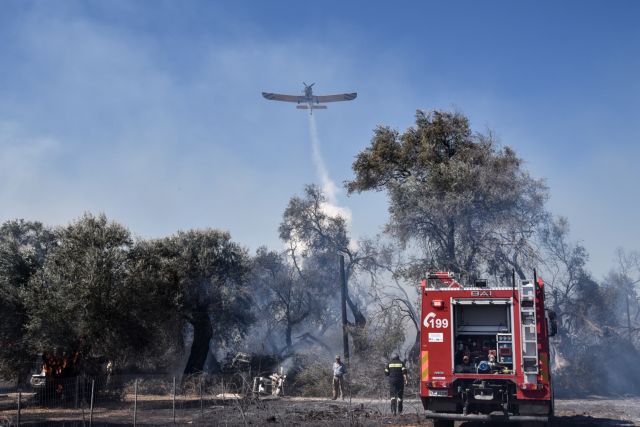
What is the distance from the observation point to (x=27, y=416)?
17594 millimetres

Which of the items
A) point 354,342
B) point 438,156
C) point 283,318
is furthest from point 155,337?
point 283,318

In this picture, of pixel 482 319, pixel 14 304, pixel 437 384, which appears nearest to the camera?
pixel 437 384

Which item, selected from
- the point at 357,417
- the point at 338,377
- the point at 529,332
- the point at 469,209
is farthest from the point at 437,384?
the point at 469,209

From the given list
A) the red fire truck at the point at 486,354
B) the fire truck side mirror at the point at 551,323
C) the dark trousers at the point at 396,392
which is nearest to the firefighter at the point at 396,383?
the dark trousers at the point at 396,392

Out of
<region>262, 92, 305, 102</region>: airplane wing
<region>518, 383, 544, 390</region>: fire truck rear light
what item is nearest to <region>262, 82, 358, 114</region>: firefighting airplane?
<region>262, 92, 305, 102</region>: airplane wing

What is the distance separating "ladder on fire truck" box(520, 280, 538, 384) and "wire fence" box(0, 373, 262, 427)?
6.26m

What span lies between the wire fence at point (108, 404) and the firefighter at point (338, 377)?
393 cm

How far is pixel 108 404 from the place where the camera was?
21375mm

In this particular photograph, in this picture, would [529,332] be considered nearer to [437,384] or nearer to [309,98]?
[437,384]

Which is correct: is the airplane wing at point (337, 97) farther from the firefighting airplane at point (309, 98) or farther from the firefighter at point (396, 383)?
the firefighter at point (396, 383)

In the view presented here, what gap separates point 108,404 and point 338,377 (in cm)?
837

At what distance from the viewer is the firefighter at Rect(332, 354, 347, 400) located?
24.6 m

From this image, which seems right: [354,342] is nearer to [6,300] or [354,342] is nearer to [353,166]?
[353,166]

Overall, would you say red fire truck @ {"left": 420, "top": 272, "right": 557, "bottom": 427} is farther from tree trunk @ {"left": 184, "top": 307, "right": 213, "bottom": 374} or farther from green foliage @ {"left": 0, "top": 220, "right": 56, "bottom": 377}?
tree trunk @ {"left": 184, "top": 307, "right": 213, "bottom": 374}
